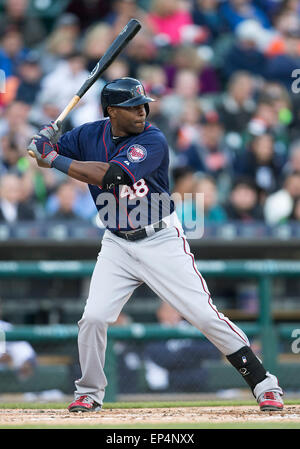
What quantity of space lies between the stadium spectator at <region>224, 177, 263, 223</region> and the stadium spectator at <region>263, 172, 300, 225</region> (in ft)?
0.31

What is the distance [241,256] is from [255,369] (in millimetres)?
2644

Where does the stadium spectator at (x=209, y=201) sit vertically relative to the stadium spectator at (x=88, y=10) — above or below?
below

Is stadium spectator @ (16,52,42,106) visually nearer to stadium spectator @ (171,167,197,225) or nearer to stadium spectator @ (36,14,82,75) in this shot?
stadium spectator @ (36,14,82,75)

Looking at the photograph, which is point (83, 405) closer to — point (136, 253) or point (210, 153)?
point (136, 253)

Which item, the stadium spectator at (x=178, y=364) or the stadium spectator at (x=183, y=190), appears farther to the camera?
the stadium spectator at (x=183, y=190)

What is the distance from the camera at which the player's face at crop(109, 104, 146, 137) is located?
185 inches

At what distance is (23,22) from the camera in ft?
33.6

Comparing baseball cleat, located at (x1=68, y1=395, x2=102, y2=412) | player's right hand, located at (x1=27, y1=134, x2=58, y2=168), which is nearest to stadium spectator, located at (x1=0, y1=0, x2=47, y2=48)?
player's right hand, located at (x1=27, y1=134, x2=58, y2=168)

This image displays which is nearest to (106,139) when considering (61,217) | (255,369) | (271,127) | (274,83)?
(255,369)

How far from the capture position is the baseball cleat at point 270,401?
468cm

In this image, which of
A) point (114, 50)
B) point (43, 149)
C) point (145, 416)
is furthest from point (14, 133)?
point (145, 416)

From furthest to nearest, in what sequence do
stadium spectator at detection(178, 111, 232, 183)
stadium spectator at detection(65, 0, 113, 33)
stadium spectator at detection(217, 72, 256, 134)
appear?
1. stadium spectator at detection(65, 0, 113, 33)
2. stadium spectator at detection(217, 72, 256, 134)
3. stadium spectator at detection(178, 111, 232, 183)

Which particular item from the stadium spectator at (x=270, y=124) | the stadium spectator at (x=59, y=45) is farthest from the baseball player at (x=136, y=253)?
the stadium spectator at (x=59, y=45)

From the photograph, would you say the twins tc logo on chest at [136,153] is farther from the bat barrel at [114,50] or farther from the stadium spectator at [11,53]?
the stadium spectator at [11,53]
